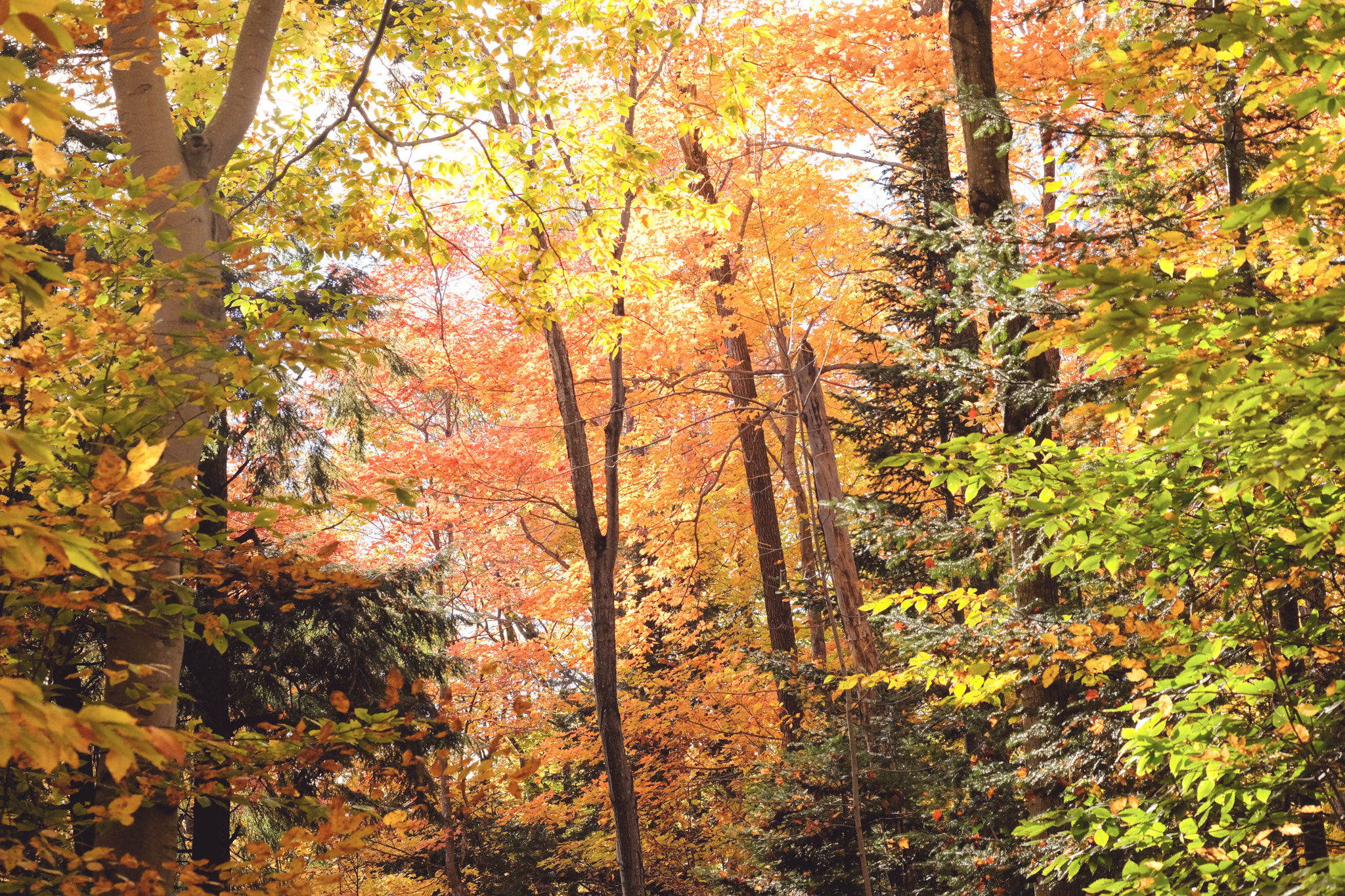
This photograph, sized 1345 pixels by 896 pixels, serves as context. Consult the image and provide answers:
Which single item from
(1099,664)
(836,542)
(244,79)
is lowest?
(1099,664)

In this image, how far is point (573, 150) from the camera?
20.0 feet

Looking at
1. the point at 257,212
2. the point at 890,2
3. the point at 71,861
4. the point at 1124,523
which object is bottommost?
the point at 71,861

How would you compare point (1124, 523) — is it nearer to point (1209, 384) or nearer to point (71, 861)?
point (1209, 384)

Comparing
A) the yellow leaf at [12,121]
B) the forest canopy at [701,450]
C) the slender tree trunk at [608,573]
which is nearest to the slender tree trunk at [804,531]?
the forest canopy at [701,450]

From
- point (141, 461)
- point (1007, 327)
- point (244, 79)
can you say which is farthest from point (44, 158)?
point (1007, 327)

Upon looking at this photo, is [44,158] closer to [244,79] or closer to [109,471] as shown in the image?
[109,471]

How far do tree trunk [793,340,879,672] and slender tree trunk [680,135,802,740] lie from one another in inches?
55.7

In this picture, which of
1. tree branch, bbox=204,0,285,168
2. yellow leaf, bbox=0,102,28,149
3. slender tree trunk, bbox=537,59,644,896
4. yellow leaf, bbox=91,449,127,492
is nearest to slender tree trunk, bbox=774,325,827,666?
slender tree trunk, bbox=537,59,644,896

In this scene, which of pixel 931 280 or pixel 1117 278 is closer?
pixel 1117 278

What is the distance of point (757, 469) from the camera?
12.0 metres

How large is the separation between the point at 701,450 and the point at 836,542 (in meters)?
3.98

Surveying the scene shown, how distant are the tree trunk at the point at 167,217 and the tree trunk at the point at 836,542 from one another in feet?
18.8

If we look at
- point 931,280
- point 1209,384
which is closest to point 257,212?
point 1209,384

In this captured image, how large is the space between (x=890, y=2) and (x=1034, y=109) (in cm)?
336
